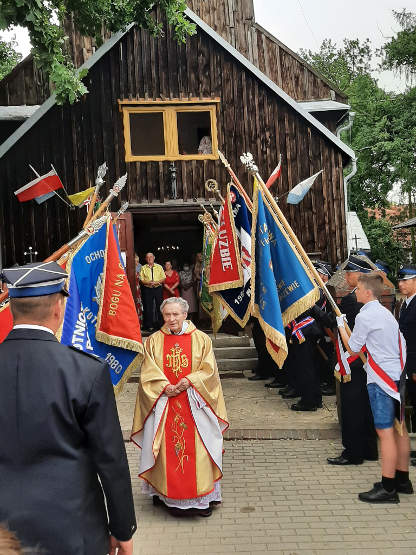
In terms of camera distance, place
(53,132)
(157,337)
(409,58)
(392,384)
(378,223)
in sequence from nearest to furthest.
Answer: (392,384) < (157,337) < (53,132) < (409,58) < (378,223)

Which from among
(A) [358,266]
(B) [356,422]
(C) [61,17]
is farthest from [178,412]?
(C) [61,17]

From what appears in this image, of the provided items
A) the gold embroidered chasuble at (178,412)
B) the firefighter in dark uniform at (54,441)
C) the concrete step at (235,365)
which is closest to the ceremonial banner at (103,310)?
the gold embroidered chasuble at (178,412)

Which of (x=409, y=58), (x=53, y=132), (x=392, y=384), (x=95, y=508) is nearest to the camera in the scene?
(x=95, y=508)

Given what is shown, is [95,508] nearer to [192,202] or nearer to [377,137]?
[192,202]

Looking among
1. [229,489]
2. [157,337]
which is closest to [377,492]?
[229,489]

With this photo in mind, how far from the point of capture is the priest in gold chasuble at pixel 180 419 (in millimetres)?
5141

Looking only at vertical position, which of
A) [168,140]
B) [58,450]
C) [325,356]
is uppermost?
[168,140]

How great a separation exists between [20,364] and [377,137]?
21.6 meters

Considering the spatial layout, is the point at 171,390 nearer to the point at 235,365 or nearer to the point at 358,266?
the point at 358,266

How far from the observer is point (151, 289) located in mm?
13680

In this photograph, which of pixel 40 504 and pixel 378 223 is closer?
pixel 40 504

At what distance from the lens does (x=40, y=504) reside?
229 cm

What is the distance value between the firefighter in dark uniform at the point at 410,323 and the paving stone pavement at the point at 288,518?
1.07 meters

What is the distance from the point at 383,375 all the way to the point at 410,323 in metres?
1.57
